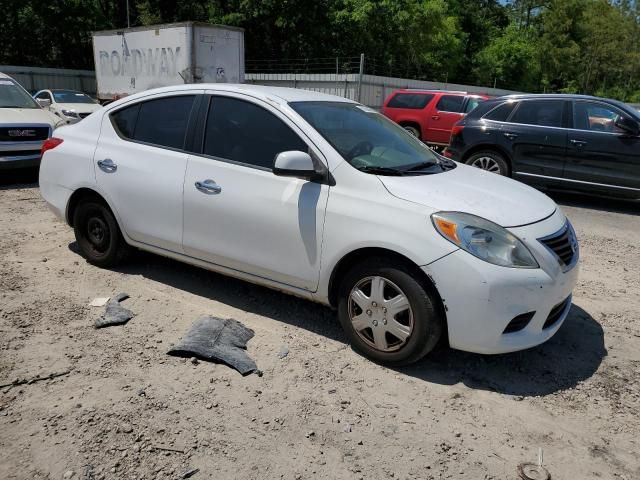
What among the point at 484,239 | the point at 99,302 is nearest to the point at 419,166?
the point at 484,239

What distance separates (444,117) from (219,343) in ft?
38.7

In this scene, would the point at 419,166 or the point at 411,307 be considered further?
the point at 419,166

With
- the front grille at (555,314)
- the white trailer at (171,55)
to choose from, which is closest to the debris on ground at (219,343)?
the front grille at (555,314)

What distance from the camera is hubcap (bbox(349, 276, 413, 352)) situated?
3330mm

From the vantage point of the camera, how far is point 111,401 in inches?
121

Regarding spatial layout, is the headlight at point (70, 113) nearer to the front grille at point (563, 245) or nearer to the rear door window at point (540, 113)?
the rear door window at point (540, 113)

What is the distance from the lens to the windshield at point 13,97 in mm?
9438

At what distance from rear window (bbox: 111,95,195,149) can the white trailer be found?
39.5 ft

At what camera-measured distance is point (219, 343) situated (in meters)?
3.68

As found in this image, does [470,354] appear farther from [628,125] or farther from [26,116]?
[26,116]

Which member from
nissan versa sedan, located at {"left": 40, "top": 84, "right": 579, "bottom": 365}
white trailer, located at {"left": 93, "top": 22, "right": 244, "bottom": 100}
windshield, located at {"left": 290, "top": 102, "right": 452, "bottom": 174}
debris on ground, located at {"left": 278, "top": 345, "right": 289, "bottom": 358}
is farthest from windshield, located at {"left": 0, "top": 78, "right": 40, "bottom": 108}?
debris on ground, located at {"left": 278, "top": 345, "right": 289, "bottom": 358}

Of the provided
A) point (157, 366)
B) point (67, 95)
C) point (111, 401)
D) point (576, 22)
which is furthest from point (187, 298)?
point (576, 22)

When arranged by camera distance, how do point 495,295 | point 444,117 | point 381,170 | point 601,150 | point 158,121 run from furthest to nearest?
point 444,117, point 601,150, point 158,121, point 381,170, point 495,295

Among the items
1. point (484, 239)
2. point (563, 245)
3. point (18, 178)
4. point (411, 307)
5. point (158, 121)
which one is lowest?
point (18, 178)
